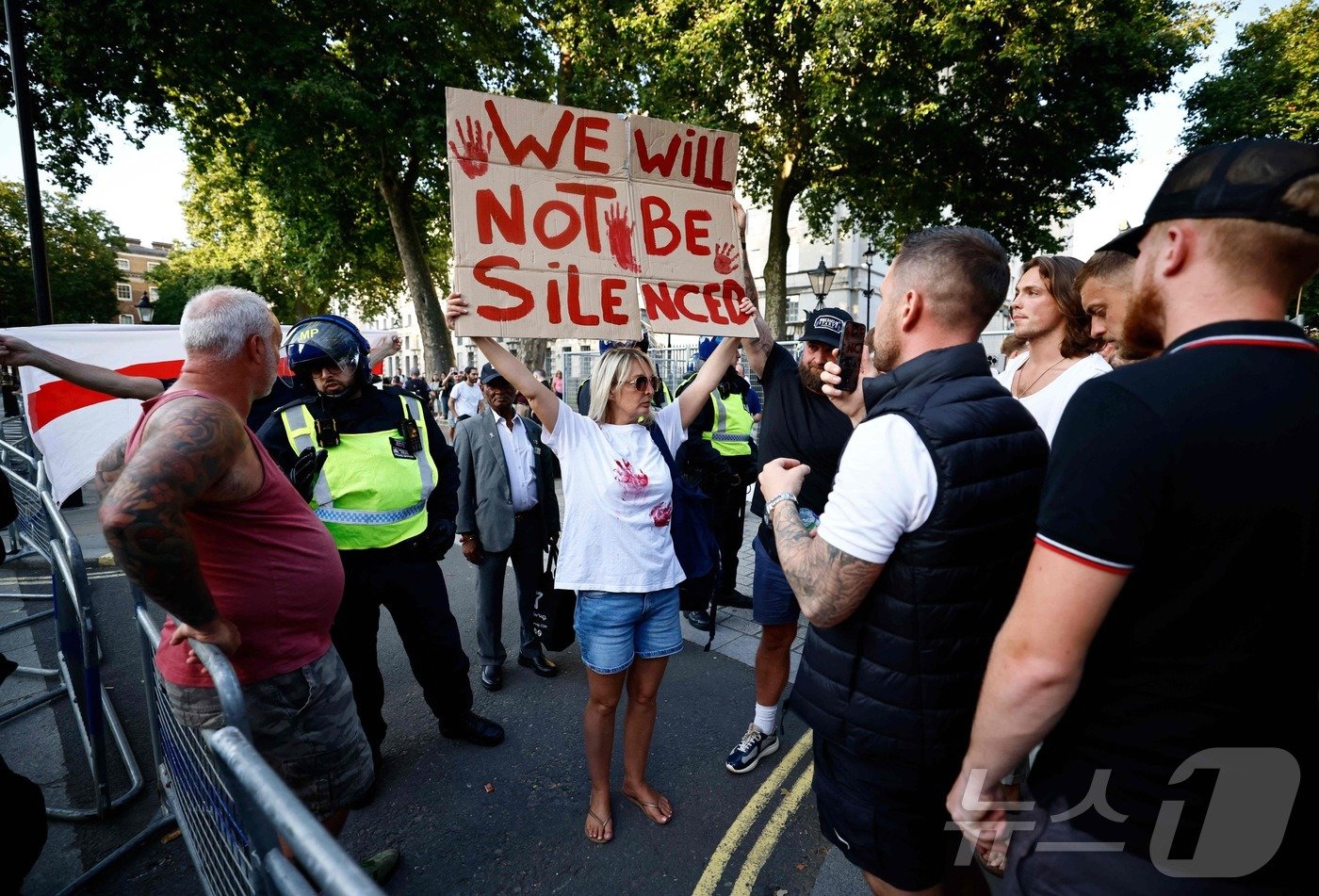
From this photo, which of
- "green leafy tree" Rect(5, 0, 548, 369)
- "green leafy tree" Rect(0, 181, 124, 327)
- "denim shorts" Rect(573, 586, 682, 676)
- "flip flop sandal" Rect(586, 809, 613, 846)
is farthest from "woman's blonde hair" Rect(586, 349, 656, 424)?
"green leafy tree" Rect(0, 181, 124, 327)

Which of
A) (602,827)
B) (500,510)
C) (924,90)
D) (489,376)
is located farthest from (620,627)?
(924,90)

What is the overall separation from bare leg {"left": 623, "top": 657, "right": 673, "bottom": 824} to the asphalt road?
0.07 meters

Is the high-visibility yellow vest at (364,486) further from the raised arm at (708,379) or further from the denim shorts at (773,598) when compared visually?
the denim shorts at (773,598)

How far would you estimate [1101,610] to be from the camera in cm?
105

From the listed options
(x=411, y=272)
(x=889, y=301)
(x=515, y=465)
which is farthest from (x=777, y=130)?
(x=889, y=301)

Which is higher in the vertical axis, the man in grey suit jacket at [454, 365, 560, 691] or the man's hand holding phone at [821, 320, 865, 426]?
the man's hand holding phone at [821, 320, 865, 426]

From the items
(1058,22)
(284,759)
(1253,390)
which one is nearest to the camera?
(1253,390)

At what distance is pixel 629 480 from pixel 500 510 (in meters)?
1.60

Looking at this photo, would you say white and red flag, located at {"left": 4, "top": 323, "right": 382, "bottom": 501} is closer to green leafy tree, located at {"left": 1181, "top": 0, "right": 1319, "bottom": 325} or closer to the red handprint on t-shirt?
the red handprint on t-shirt

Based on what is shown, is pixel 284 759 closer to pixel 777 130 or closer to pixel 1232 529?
pixel 1232 529

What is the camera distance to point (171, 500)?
1.47 metres

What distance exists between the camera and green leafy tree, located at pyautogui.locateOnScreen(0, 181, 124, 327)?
1086 inches

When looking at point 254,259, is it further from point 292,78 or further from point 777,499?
point 777,499

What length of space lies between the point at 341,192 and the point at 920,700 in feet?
56.9
